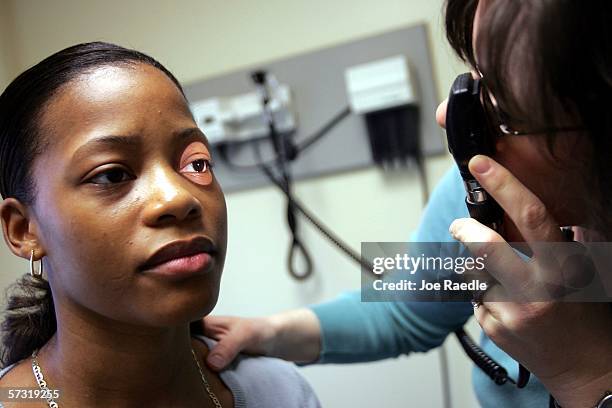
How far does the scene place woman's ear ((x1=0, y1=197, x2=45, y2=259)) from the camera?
0.55 m

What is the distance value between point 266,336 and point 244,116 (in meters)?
0.46

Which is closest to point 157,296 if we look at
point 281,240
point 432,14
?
point 281,240

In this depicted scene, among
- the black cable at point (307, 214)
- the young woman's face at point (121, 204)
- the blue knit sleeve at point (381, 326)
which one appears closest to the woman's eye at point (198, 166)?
the young woman's face at point (121, 204)

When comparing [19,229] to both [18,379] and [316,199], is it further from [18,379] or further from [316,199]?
[316,199]

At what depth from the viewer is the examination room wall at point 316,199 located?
940 millimetres

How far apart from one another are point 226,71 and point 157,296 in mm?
684

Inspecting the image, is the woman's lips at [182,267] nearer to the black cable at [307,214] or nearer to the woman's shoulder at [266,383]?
the woman's shoulder at [266,383]

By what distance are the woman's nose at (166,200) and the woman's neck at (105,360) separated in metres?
0.12

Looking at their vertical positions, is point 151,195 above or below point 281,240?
above

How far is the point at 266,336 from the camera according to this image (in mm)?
762

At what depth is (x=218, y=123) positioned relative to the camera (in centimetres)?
107

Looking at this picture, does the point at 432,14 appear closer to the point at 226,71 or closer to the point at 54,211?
the point at 226,71

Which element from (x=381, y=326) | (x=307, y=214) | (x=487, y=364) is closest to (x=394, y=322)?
(x=381, y=326)

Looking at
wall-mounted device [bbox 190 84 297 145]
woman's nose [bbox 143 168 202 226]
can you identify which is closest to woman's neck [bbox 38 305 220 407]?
woman's nose [bbox 143 168 202 226]
